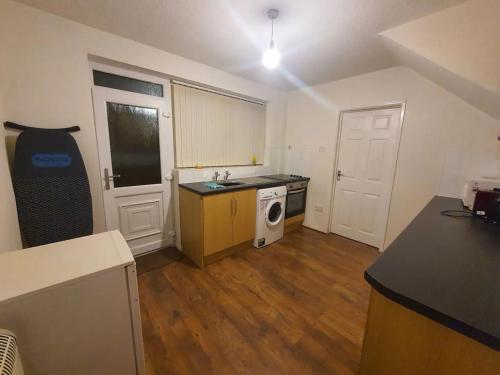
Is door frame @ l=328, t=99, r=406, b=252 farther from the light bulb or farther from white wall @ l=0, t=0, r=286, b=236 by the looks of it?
white wall @ l=0, t=0, r=286, b=236

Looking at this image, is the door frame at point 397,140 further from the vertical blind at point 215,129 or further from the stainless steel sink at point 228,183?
the stainless steel sink at point 228,183

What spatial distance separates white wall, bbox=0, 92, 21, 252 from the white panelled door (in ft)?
11.3

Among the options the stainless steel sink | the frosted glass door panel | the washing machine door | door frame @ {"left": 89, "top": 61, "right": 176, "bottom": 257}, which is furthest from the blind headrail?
the washing machine door

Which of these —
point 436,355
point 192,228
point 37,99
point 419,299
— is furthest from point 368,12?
point 37,99

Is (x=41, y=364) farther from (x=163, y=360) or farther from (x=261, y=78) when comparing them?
(x=261, y=78)

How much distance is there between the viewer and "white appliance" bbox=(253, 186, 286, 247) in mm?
2660

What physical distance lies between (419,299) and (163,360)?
1471mm

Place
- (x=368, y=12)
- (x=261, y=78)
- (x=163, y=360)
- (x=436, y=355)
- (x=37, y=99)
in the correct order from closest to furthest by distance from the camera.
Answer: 1. (x=436, y=355)
2. (x=163, y=360)
3. (x=368, y=12)
4. (x=37, y=99)
5. (x=261, y=78)

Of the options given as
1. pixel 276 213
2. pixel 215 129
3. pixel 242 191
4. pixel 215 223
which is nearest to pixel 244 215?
pixel 242 191

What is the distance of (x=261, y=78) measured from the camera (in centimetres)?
292

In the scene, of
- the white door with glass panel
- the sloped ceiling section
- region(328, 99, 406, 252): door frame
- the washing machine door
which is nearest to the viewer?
the sloped ceiling section

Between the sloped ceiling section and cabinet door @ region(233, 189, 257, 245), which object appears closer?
the sloped ceiling section

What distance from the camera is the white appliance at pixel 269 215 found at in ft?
8.73

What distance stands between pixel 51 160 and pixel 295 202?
2868 mm
